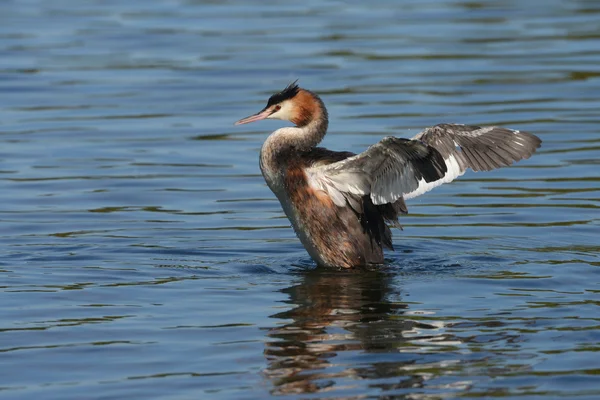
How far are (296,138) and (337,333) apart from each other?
Answer: 2426mm

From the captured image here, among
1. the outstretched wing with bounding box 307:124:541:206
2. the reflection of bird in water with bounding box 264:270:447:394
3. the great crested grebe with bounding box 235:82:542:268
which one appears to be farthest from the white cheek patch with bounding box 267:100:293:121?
the reflection of bird in water with bounding box 264:270:447:394

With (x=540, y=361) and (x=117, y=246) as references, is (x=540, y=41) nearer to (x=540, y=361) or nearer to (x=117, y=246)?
(x=117, y=246)

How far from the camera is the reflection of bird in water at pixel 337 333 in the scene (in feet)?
23.3

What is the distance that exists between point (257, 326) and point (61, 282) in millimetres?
1795

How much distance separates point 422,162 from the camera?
9.42m

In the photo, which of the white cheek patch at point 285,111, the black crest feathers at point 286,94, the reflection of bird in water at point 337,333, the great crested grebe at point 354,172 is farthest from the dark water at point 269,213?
the black crest feathers at point 286,94

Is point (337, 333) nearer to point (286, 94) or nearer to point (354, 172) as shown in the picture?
point (354, 172)

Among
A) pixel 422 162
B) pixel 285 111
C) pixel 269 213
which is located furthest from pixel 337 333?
pixel 269 213

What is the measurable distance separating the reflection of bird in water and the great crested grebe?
1.08 feet

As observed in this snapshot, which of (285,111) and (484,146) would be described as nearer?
(484,146)

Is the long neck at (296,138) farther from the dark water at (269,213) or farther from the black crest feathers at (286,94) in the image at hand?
the dark water at (269,213)

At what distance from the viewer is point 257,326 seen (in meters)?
8.16

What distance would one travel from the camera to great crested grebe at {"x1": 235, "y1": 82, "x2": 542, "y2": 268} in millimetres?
9508

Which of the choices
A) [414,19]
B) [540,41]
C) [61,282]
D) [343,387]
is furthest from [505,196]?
[414,19]
